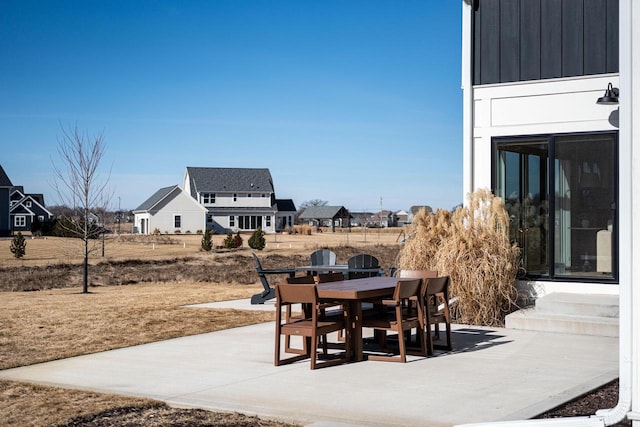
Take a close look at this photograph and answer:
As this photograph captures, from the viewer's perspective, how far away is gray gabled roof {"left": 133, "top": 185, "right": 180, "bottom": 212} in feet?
217

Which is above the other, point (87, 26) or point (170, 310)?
point (87, 26)

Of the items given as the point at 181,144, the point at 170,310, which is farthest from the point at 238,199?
the point at 170,310

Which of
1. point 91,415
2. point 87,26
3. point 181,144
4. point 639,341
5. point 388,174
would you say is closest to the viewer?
point 639,341

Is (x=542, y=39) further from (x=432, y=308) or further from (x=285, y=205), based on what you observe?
(x=285, y=205)

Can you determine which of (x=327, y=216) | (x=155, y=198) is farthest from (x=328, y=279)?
(x=327, y=216)

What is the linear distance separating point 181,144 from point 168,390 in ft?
210

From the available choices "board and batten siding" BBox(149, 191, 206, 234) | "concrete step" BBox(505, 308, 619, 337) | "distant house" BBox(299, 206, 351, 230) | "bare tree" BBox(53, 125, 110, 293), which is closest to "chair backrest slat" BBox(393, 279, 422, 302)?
"concrete step" BBox(505, 308, 619, 337)

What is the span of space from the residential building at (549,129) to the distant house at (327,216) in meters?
86.8

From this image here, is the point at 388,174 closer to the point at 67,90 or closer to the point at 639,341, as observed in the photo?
the point at 67,90

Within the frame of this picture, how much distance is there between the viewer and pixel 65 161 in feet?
70.0

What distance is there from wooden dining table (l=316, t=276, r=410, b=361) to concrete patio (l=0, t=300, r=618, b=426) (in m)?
0.32

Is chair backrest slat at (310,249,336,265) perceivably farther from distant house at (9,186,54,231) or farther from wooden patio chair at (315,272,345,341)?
distant house at (9,186,54,231)

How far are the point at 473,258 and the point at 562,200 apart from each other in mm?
1994

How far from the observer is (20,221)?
2756 inches
